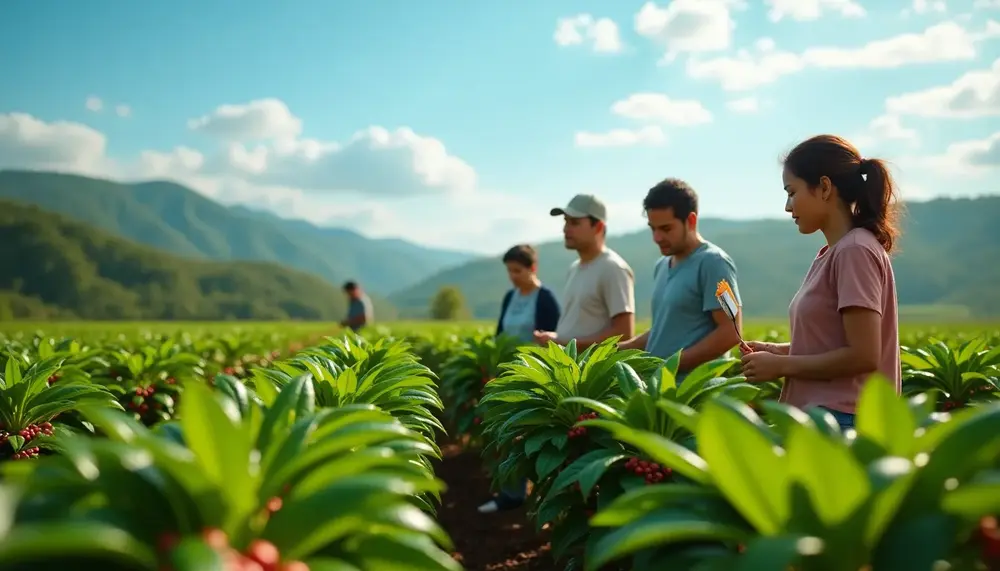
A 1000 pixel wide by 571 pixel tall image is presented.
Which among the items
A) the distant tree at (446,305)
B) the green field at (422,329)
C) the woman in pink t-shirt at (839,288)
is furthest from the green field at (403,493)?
the distant tree at (446,305)

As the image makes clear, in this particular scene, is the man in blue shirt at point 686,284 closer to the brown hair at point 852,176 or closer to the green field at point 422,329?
the brown hair at point 852,176

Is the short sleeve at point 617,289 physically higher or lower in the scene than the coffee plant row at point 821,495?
higher

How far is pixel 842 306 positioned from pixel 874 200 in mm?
586

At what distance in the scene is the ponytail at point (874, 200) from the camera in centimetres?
295

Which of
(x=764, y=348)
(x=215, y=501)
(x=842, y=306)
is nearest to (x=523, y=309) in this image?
(x=764, y=348)

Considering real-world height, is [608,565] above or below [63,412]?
below

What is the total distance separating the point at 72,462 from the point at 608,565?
221 cm

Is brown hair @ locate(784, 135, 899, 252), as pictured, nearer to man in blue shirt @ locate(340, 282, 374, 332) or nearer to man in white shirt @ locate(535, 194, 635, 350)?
man in white shirt @ locate(535, 194, 635, 350)

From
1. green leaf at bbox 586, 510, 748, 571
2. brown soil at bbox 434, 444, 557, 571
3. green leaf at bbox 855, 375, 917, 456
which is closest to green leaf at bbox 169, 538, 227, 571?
green leaf at bbox 586, 510, 748, 571

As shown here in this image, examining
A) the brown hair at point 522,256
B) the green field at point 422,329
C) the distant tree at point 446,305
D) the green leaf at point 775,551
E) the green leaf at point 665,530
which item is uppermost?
the brown hair at point 522,256

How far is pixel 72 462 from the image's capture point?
1.55m

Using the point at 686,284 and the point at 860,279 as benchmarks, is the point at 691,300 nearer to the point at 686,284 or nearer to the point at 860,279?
the point at 686,284

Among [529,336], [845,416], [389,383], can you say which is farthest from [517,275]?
[845,416]

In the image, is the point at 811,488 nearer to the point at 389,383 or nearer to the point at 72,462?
the point at 72,462
